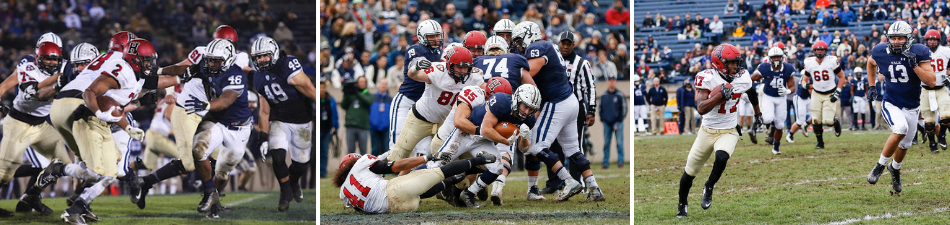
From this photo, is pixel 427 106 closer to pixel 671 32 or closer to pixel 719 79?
pixel 719 79

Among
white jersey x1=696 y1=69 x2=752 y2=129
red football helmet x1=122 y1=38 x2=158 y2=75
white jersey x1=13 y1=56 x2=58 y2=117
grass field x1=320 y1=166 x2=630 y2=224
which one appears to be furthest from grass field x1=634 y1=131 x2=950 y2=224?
white jersey x1=13 y1=56 x2=58 y2=117

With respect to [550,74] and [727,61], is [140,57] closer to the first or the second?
[550,74]

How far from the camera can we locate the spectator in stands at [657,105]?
12.0 m

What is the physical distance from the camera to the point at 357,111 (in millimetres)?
8820

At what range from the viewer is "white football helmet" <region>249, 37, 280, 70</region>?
656 cm

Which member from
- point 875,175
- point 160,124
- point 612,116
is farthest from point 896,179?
point 160,124

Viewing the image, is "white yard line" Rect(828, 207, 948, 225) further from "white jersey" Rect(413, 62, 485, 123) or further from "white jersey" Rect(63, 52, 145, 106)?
"white jersey" Rect(63, 52, 145, 106)

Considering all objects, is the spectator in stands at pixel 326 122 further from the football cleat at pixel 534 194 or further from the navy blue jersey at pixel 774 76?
the navy blue jersey at pixel 774 76

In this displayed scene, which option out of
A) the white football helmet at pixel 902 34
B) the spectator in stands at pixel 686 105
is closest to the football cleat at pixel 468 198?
the white football helmet at pixel 902 34

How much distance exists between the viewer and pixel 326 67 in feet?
29.0

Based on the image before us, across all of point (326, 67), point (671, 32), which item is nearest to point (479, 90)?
point (326, 67)

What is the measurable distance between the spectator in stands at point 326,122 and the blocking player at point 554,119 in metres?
2.23

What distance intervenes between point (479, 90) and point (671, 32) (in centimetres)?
652

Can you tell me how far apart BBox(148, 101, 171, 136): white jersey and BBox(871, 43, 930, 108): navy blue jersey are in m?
5.11
